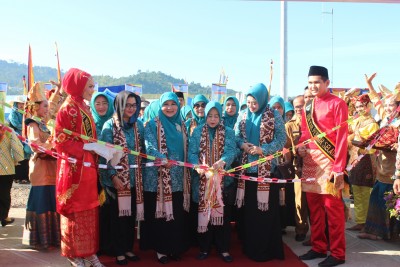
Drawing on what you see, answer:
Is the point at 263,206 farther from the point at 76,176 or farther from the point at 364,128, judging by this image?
the point at 76,176

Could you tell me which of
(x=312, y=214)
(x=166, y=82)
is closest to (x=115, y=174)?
(x=312, y=214)

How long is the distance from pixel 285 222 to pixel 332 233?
1264 mm

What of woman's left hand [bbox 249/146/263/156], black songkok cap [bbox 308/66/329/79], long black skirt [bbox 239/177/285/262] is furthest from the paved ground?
black songkok cap [bbox 308/66/329/79]

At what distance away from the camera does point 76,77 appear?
3.59m

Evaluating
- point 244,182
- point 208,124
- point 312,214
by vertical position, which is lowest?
point 312,214

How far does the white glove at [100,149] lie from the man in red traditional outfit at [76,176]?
1.8 inches

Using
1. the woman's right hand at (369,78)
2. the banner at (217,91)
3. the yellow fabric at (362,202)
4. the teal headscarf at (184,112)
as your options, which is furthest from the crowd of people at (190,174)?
the banner at (217,91)

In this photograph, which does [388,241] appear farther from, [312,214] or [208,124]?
[208,124]

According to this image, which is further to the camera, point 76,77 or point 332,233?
point 332,233

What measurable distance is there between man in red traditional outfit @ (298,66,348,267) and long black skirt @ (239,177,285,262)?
35cm

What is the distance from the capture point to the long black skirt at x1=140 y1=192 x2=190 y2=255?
4121 mm

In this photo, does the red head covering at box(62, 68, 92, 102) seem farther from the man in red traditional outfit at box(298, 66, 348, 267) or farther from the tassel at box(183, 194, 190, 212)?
the man in red traditional outfit at box(298, 66, 348, 267)

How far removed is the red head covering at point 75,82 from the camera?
3592 mm

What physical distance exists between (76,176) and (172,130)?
111 cm
